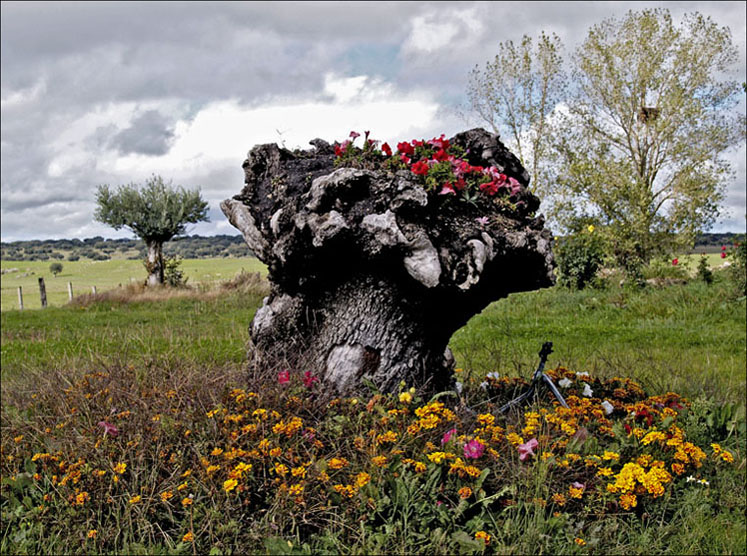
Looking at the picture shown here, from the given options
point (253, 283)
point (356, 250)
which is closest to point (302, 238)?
point (356, 250)

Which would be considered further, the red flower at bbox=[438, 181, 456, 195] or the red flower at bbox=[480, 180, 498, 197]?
the red flower at bbox=[480, 180, 498, 197]

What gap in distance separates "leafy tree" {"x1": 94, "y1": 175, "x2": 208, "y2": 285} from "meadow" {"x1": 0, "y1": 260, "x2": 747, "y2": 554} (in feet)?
74.9

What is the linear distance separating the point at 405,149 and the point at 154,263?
23299 millimetres

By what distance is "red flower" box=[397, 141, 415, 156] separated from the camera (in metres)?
4.52

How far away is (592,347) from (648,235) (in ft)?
43.9

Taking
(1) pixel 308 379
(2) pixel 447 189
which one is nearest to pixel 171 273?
(1) pixel 308 379

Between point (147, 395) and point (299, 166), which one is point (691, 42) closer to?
point (299, 166)


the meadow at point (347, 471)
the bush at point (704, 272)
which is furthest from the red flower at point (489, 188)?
the bush at point (704, 272)

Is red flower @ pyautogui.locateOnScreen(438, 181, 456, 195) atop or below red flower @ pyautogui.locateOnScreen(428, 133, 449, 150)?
below

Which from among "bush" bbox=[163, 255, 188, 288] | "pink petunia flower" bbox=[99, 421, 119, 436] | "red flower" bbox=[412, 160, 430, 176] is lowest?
"pink petunia flower" bbox=[99, 421, 119, 436]

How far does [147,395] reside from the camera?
4.30 m

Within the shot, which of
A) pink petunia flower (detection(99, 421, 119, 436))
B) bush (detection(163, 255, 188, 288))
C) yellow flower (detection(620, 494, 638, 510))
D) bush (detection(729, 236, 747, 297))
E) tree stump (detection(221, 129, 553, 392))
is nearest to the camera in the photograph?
yellow flower (detection(620, 494, 638, 510))

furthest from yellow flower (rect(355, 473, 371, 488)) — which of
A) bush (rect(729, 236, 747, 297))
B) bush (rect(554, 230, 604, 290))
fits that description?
bush (rect(554, 230, 604, 290))

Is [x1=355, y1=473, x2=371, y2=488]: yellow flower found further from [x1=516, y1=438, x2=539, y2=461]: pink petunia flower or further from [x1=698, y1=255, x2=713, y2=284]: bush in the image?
[x1=698, y1=255, x2=713, y2=284]: bush
